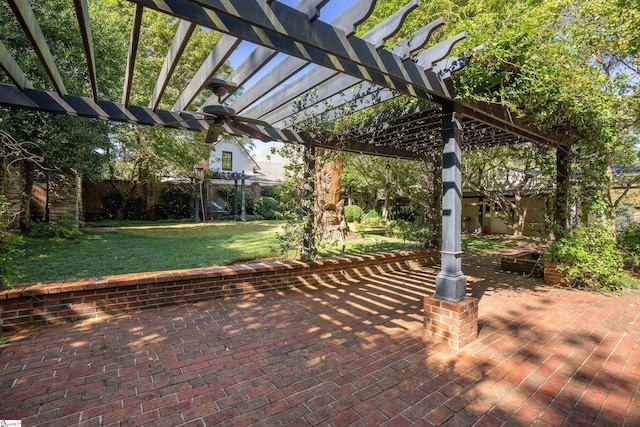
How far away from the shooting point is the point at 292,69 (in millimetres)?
2775

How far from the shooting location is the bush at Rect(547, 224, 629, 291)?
4.91 meters

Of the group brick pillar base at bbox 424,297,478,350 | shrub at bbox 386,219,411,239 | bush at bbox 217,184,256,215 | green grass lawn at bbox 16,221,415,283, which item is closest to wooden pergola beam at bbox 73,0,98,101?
green grass lawn at bbox 16,221,415,283

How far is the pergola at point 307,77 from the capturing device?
1.92m

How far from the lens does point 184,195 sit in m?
17.3

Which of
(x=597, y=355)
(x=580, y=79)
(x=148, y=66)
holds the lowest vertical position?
(x=597, y=355)

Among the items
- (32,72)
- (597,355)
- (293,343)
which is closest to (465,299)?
(597,355)

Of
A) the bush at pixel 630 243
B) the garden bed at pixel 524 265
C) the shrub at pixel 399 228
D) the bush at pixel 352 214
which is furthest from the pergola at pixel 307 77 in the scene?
the bush at pixel 352 214

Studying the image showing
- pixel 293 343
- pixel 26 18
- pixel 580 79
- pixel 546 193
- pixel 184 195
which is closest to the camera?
pixel 26 18

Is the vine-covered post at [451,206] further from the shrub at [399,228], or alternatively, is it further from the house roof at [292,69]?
the shrub at [399,228]

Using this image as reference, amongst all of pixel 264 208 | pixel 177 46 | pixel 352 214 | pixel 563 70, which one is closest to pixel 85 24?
pixel 177 46

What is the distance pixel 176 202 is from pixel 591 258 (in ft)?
A: 57.8

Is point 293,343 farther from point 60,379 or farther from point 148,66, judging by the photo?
point 148,66

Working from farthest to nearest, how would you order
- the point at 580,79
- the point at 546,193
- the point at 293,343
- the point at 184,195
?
1. the point at 184,195
2. the point at 546,193
3. the point at 580,79
4. the point at 293,343

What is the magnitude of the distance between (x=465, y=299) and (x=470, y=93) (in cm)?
221
